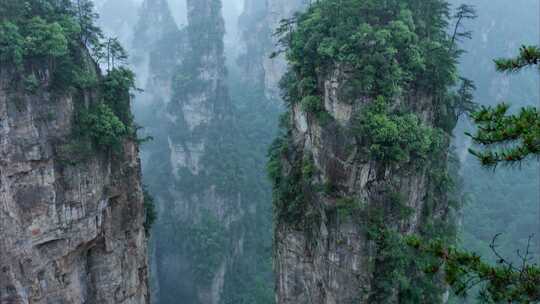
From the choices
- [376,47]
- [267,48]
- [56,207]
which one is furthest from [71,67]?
[267,48]

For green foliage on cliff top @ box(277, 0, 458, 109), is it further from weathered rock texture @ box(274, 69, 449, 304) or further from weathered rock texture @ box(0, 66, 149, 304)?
weathered rock texture @ box(0, 66, 149, 304)

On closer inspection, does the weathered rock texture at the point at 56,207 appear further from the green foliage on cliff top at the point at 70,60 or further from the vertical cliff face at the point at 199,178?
the vertical cliff face at the point at 199,178

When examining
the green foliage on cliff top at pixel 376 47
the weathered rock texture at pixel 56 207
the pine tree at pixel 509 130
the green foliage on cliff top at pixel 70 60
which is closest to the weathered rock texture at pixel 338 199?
the green foliage on cliff top at pixel 376 47

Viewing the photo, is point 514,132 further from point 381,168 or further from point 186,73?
point 186,73

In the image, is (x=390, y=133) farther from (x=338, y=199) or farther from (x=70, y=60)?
(x=70, y=60)

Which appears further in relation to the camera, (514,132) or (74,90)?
(74,90)

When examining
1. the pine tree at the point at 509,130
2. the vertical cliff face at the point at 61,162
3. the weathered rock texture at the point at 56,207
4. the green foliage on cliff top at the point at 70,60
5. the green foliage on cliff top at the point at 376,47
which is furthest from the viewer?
the weathered rock texture at the point at 56,207

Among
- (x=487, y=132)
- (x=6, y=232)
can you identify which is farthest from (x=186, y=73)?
(x=487, y=132)
